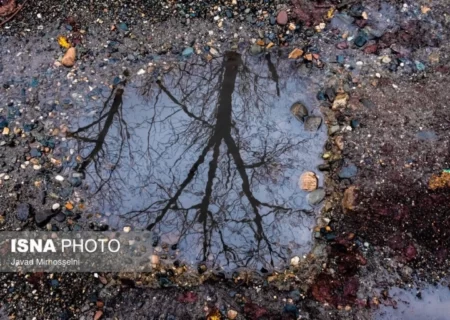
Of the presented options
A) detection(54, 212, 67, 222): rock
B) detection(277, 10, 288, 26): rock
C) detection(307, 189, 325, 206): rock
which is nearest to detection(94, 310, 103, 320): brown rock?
detection(54, 212, 67, 222): rock

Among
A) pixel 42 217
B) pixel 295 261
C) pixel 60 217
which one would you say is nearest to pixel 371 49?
pixel 295 261

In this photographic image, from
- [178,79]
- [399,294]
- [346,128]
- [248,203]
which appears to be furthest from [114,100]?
[399,294]

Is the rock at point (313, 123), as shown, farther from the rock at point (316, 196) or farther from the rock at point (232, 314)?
the rock at point (232, 314)

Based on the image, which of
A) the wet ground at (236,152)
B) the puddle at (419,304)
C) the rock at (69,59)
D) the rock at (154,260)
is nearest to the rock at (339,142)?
the wet ground at (236,152)

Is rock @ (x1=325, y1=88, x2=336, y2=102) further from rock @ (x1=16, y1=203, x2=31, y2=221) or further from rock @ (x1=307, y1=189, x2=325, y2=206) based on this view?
rock @ (x1=16, y1=203, x2=31, y2=221)

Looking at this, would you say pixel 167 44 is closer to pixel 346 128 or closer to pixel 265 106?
pixel 265 106

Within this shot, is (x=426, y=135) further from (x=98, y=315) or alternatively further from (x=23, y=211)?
(x=23, y=211)
